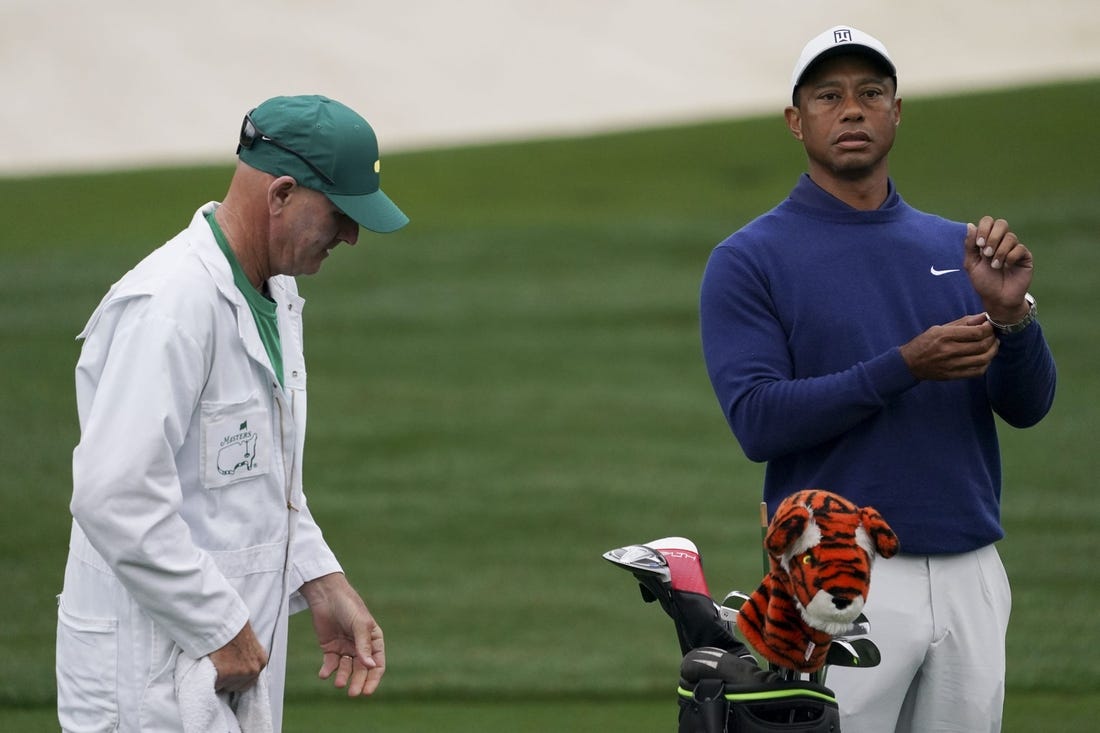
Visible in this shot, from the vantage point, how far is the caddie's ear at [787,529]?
2645 millimetres

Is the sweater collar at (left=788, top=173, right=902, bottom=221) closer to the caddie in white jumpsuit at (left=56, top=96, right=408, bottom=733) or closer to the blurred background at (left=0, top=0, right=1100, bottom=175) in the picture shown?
the caddie in white jumpsuit at (left=56, top=96, right=408, bottom=733)

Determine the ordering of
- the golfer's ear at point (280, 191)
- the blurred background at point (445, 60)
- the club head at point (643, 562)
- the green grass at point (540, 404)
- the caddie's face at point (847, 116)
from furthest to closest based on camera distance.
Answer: the blurred background at point (445, 60)
the green grass at point (540, 404)
the caddie's face at point (847, 116)
the club head at point (643, 562)
the golfer's ear at point (280, 191)

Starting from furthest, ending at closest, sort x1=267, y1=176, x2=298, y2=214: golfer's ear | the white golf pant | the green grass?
the green grass → the white golf pant → x1=267, y1=176, x2=298, y2=214: golfer's ear

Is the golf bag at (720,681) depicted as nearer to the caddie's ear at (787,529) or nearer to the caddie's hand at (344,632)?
the caddie's ear at (787,529)

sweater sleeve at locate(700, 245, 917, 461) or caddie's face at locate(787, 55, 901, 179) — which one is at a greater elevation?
caddie's face at locate(787, 55, 901, 179)

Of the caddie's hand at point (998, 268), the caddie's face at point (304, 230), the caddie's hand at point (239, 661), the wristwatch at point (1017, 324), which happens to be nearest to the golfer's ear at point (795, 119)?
the caddie's hand at point (998, 268)

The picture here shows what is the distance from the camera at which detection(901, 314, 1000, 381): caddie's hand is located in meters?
3.03

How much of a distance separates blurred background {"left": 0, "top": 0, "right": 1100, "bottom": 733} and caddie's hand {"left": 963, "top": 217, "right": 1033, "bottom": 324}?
11.0 ft

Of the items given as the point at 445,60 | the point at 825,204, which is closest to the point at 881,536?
the point at 825,204

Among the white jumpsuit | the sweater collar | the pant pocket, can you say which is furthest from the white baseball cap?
the pant pocket

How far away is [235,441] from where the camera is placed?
2.81m

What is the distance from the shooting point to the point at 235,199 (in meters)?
2.92

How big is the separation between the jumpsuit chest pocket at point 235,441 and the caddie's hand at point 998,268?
1.33 m

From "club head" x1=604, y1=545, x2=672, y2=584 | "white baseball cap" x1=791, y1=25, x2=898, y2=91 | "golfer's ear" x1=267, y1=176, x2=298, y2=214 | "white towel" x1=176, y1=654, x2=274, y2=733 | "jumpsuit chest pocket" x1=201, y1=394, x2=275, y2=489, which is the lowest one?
"white towel" x1=176, y1=654, x2=274, y2=733
